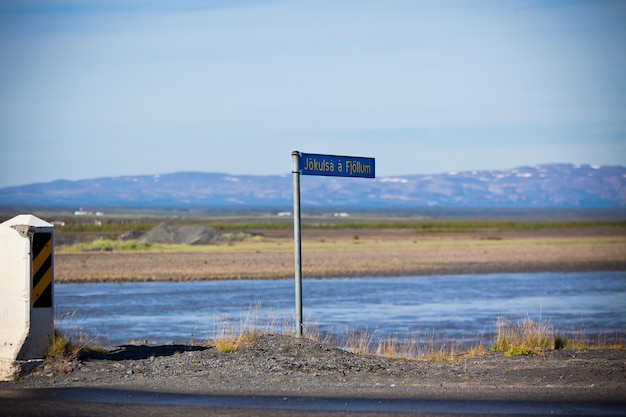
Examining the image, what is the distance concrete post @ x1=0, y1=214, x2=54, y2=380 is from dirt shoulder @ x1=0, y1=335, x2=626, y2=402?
1.08 feet

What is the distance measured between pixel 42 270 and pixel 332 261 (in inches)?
1634

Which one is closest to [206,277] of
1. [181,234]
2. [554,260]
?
[554,260]

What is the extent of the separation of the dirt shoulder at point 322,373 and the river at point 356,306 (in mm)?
2956

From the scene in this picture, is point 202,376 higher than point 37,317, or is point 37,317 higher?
point 37,317

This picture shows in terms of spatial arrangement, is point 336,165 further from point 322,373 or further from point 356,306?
point 356,306

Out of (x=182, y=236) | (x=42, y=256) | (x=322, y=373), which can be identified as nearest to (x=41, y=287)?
(x=42, y=256)

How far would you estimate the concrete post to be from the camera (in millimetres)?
12250

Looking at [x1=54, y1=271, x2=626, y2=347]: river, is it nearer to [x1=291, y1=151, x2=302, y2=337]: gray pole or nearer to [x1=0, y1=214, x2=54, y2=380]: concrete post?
[x1=291, y1=151, x2=302, y2=337]: gray pole

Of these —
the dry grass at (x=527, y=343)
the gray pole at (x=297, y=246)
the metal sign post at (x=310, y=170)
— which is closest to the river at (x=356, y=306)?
the gray pole at (x=297, y=246)

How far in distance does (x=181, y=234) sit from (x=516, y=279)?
35.3m

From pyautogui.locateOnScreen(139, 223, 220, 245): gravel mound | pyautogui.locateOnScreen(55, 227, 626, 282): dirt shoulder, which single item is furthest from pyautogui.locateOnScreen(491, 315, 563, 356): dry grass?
pyautogui.locateOnScreen(139, 223, 220, 245): gravel mound

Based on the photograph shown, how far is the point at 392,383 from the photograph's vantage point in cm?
1232

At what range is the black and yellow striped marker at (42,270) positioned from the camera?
40.6ft

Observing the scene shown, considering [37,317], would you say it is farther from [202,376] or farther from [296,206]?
[296,206]
